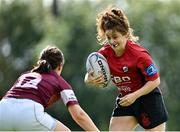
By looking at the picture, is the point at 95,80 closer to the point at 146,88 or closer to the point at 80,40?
the point at 146,88

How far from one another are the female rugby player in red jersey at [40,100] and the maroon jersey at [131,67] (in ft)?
2.09

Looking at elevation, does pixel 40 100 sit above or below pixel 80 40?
above

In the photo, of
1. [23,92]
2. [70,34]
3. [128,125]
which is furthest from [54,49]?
[70,34]

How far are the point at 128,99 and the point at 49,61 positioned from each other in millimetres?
833

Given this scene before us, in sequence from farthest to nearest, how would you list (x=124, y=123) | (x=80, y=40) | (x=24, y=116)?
(x=80, y=40) → (x=124, y=123) → (x=24, y=116)

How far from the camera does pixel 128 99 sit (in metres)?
8.02

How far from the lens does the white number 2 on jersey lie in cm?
770

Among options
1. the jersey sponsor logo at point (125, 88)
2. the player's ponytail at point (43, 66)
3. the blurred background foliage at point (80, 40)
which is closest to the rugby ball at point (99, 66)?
the jersey sponsor logo at point (125, 88)

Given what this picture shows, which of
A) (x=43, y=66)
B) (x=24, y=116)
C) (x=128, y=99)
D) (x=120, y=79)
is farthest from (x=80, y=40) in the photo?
(x=24, y=116)

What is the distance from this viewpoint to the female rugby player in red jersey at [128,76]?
26.5 feet

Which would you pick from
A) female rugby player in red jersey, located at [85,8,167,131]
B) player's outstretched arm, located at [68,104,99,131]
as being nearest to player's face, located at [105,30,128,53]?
female rugby player in red jersey, located at [85,8,167,131]

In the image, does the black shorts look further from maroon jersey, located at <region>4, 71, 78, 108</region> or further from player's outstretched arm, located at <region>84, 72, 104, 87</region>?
maroon jersey, located at <region>4, 71, 78, 108</region>

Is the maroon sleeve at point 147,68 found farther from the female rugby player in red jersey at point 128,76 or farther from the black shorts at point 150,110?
the black shorts at point 150,110

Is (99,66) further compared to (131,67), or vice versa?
(99,66)
